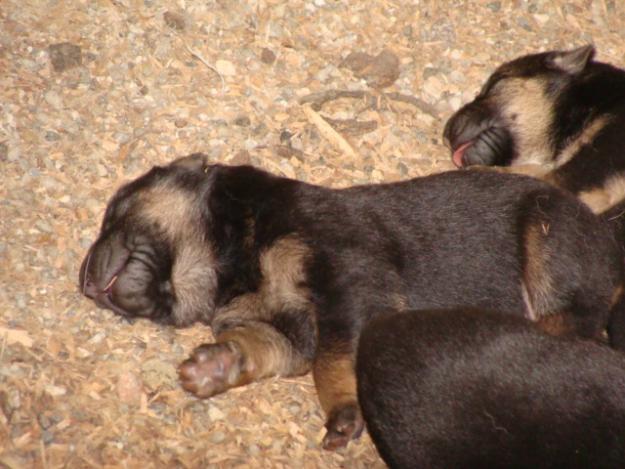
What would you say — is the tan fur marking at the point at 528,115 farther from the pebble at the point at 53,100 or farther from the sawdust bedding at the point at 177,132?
the pebble at the point at 53,100

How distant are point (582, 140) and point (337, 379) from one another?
2.84m

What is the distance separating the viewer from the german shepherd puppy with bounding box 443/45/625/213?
6566 millimetres

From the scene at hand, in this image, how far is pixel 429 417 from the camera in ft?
14.4

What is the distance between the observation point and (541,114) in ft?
22.7

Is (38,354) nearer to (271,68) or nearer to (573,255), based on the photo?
(271,68)

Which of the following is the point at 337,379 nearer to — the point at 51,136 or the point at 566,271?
the point at 566,271

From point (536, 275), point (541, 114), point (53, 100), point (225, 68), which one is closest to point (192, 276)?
point (53, 100)

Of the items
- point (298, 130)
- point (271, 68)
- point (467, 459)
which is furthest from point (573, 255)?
point (271, 68)

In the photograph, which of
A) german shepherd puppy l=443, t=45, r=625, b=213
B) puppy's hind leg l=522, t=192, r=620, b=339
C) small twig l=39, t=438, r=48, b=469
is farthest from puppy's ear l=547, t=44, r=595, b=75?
small twig l=39, t=438, r=48, b=469

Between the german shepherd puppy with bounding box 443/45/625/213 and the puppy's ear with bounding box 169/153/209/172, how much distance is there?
2.05m

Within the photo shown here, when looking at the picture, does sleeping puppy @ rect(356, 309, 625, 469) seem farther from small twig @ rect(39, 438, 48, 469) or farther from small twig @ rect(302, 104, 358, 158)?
small twig @ rect(302, 104, 358, 158)

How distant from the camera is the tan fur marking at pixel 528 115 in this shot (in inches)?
271

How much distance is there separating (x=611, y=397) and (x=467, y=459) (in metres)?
0.81

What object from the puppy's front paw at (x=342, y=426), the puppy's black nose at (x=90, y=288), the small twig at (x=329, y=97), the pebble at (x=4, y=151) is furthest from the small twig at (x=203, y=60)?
the puppy's front paw at (x=342, y=426)
